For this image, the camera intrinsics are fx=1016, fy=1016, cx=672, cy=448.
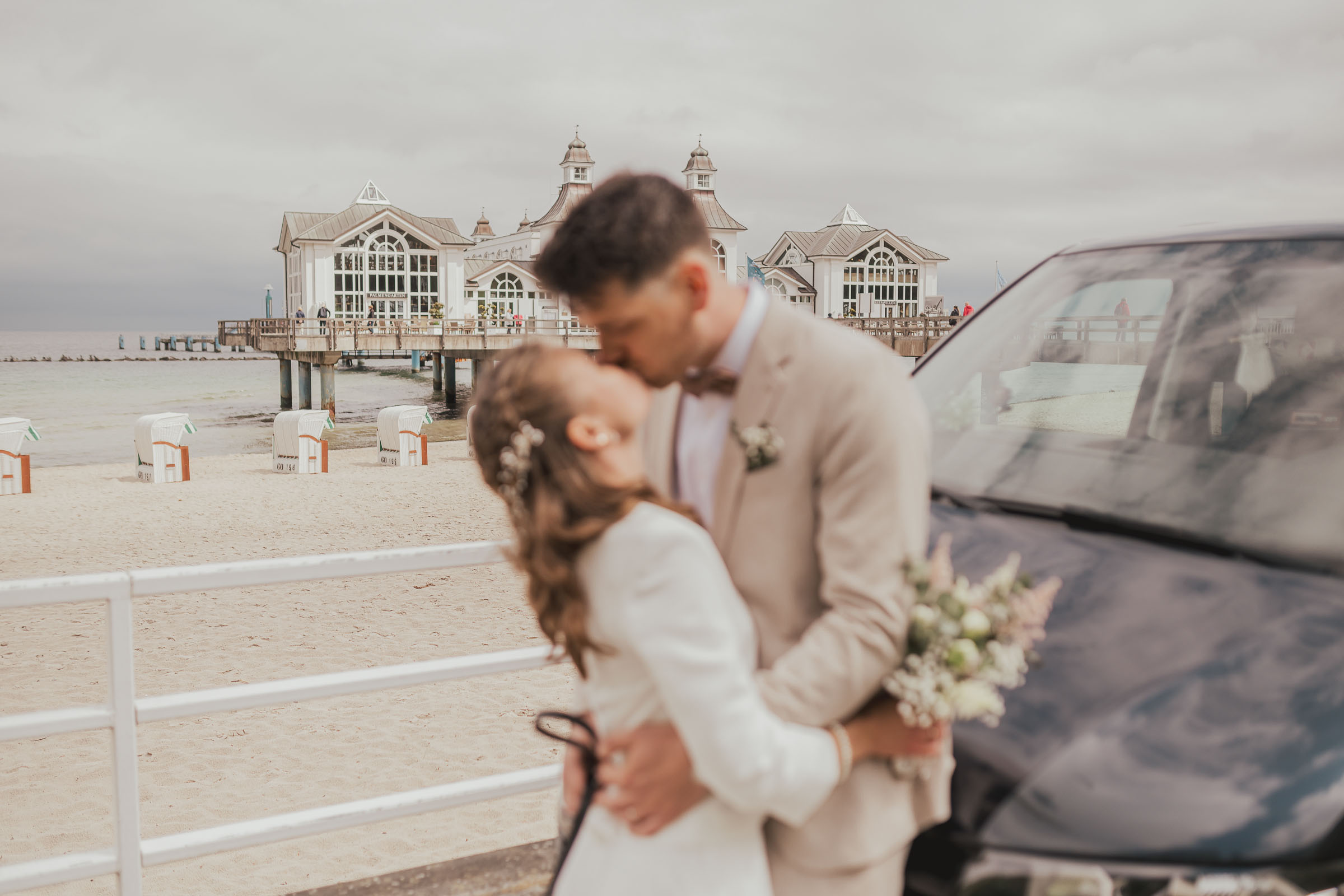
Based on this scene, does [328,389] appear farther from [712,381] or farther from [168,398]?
[712,381]

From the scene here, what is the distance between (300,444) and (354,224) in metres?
50.8

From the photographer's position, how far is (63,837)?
555 cm

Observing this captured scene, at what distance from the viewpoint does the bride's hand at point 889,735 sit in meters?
1.39

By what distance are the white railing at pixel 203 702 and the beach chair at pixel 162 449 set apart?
20.9 metres

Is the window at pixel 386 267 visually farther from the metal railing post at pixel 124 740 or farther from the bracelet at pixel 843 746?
the bracelet at pixel 843 746

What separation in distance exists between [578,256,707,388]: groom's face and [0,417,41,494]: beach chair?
21.9 meters

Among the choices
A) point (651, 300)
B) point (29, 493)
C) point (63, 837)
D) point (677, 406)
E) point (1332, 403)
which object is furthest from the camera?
point (29, 493)

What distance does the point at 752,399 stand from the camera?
1443 mm

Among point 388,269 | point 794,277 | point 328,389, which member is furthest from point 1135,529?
point 794,277

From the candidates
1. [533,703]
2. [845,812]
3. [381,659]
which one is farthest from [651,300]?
[381,659]

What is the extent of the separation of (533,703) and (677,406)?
6.44 meters

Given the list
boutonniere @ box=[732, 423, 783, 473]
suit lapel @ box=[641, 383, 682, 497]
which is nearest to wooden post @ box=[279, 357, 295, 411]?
suit lapel @ box=[641, 383, 682, 497]

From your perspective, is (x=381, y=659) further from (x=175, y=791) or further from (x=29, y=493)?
(x=29, y=493)

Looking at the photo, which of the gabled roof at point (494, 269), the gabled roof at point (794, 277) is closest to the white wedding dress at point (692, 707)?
the gabled roof at point (494, 269)
